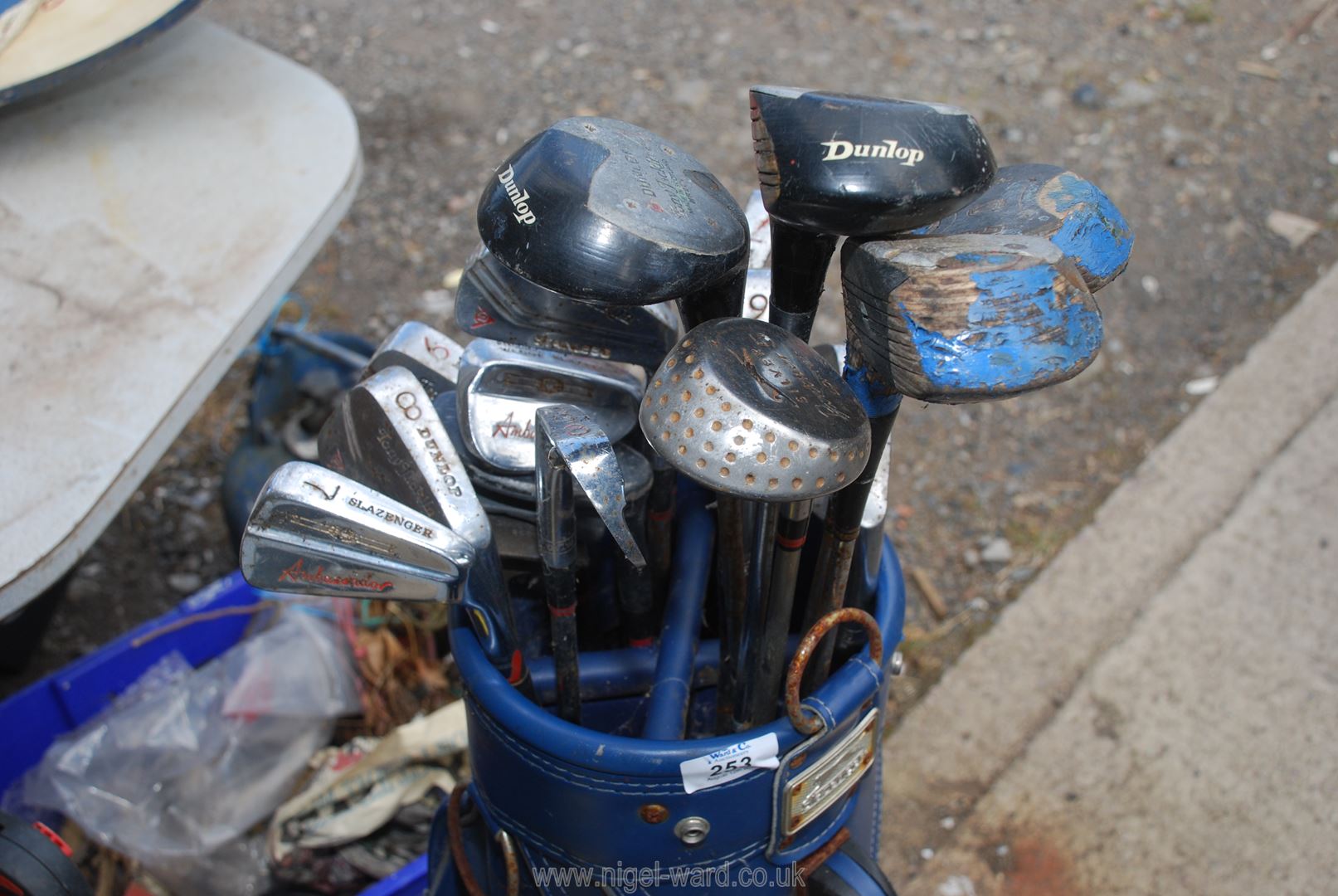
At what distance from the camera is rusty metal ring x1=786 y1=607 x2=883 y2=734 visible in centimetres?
109

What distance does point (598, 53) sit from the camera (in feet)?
13.1

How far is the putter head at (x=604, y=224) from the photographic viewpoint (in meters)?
1.01

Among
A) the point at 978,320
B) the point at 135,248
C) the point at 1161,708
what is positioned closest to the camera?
the point at 978,320

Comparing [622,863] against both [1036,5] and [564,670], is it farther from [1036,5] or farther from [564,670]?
[1036,5]

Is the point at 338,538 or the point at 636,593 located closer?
the point at 338,538

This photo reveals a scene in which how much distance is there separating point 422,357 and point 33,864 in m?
0.82

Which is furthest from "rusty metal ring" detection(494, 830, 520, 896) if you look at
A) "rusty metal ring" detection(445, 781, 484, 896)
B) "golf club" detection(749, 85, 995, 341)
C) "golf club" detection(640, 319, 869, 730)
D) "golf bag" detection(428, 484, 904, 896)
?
"golf club" detection(749, 85, 995, 341)

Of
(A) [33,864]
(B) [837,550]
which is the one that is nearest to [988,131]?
(B) [837,550]

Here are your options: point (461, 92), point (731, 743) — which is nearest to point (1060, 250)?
point (731, 743)

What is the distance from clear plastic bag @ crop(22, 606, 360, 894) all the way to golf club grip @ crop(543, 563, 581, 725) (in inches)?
42.1

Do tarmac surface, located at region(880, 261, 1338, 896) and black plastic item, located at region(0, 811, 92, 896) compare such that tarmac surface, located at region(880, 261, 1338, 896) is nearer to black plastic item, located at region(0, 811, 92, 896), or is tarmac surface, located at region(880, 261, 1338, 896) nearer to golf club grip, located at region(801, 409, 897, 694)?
golf club grip, located at region(801, 409, 897, 694)

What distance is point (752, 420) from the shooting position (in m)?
0.94

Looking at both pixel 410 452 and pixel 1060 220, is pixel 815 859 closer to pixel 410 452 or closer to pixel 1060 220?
pixel 410 452

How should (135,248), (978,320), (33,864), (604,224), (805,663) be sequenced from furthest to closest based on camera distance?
(135,248) → (33,864) → (805,663) → (604,224) → (978,320)
